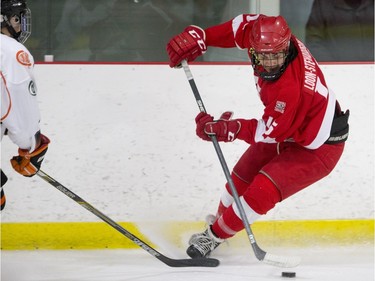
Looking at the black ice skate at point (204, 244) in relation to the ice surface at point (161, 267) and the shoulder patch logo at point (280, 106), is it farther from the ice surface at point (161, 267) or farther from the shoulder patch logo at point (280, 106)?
the shoulder patch logo at point (280, 106)

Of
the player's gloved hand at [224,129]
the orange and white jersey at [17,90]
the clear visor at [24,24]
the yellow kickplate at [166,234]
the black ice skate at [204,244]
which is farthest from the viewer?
the yellow kickplate at [166,234]

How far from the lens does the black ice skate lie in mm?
3941

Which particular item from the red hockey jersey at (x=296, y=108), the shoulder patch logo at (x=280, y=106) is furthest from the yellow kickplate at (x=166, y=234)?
the shoulder patch logo at (x=280, y=106)

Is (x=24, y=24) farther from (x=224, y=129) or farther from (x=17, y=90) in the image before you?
(x=224, y=129)

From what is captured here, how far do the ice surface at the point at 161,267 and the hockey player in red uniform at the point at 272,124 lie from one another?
19 cm

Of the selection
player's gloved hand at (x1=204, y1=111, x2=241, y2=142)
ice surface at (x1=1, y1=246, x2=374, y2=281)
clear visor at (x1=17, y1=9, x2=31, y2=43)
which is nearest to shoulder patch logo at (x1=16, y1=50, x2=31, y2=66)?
clear visor at (x1=17, y1=9, x2=31, y2=43)

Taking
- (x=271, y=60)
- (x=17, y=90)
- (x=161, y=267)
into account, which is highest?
(x=17, y=90)

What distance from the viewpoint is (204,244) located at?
396 centimetres

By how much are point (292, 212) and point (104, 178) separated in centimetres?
98

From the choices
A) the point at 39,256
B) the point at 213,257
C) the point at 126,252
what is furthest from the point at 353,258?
the point at 39,256

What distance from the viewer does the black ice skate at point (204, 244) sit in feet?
12.9

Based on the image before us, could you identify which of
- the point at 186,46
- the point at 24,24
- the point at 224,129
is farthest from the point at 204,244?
the point at 24,24

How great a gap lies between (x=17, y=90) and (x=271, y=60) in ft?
3.49

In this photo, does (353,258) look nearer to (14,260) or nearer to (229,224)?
(229,224)
